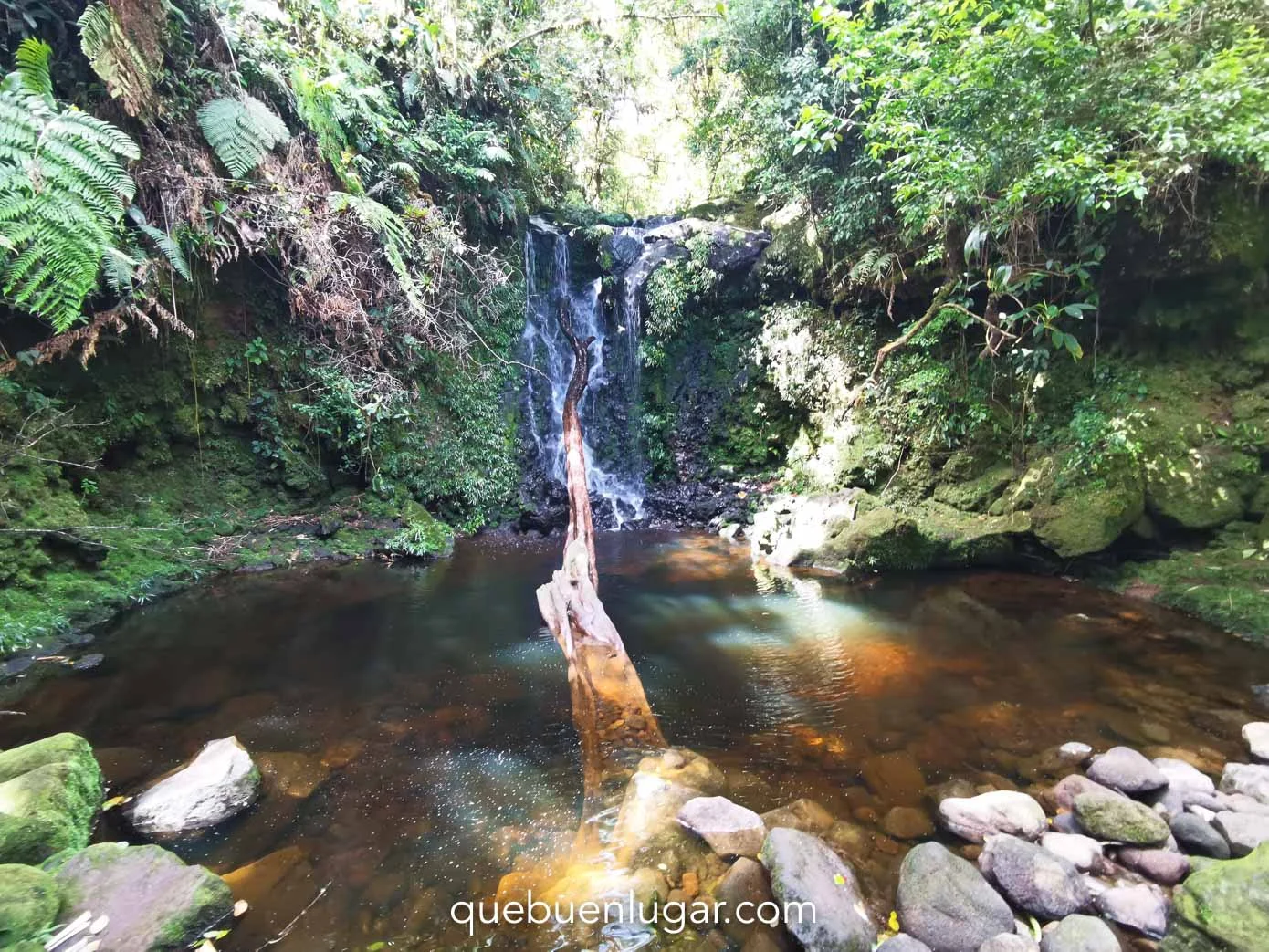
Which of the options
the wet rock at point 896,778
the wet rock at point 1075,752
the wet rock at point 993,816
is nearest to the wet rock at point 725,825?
the wet rock at point 896,778

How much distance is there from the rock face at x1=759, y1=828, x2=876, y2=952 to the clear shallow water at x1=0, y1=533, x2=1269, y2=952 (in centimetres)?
23

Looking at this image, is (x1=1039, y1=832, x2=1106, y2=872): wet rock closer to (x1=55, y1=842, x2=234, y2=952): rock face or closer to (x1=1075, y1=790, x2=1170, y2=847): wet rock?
(x1=1075, y1=790, x2=1170, y2=847): wet rock

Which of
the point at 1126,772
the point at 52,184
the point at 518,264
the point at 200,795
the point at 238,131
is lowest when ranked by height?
the point at 1126,772

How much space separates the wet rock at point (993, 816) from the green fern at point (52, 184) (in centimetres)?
634

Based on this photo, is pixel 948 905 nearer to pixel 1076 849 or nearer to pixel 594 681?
pixel 1076 849

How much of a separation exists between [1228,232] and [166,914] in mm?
9317

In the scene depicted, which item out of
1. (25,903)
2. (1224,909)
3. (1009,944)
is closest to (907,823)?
(1009,944)

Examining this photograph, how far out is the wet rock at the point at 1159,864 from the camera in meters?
2.38

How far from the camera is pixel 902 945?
2.04 metres

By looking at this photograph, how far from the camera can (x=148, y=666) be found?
4391 millimetres

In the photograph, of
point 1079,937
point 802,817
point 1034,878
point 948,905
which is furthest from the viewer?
point 802,817

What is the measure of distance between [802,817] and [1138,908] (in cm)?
131

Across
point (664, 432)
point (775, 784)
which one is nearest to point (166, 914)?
point (775, 784)

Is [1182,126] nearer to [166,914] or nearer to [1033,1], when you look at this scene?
[1033,1]
